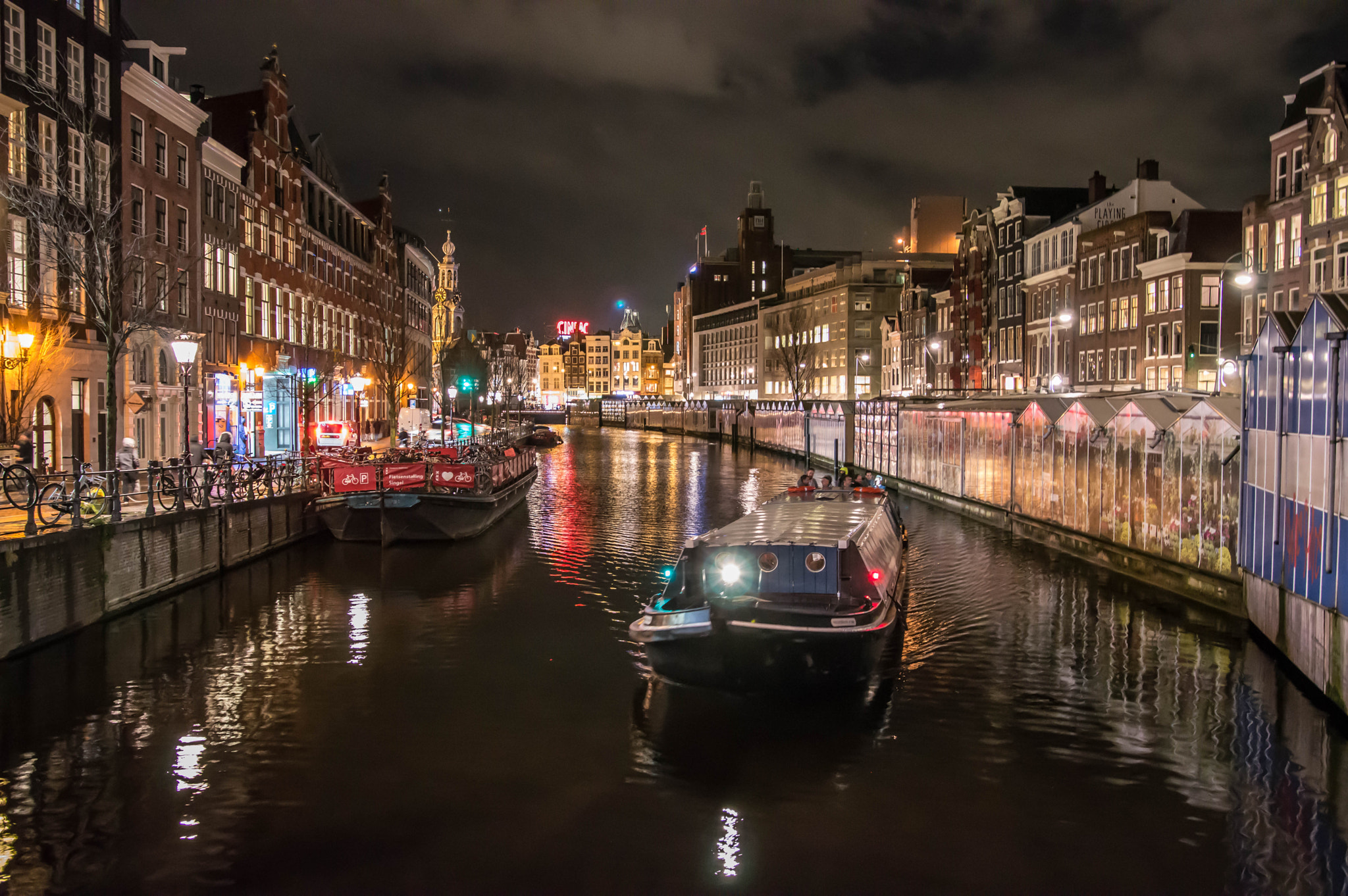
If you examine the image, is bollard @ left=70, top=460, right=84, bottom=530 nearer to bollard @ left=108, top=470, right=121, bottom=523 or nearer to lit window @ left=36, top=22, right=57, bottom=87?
bollard @ left=108, top=470, right=121, bottom=523

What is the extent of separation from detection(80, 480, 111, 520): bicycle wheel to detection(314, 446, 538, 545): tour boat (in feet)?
32.6

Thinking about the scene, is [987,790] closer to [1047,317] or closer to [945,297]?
[1047,317]

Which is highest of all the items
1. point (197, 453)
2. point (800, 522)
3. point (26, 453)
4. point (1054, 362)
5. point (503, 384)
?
point (503, 384)

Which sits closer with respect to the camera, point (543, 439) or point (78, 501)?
point (78, 501)

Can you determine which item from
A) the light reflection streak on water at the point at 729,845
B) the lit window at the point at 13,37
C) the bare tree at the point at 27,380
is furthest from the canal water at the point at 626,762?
the lit window at the point at 13,37

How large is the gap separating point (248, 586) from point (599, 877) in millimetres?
16889

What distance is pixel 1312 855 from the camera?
10016 mm

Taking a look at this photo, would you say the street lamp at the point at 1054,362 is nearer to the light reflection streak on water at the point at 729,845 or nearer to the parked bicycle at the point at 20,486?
the parked bicycle at the point at 20,486

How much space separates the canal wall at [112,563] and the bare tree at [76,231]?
12.0 ft

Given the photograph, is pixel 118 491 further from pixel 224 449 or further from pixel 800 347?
pixel 800 347

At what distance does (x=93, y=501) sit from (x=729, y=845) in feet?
51.5

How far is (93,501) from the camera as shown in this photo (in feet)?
66.4

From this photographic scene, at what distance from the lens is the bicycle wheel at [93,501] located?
1945 centimetres

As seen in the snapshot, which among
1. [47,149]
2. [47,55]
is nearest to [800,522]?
[47,149]
